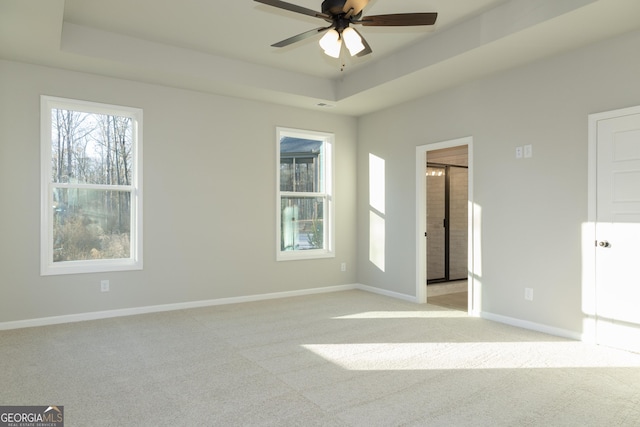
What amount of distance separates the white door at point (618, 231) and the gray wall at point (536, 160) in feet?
0.51

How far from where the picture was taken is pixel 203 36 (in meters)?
4.18

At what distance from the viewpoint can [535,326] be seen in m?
4.11

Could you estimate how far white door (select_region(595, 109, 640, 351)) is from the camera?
11.2 ft

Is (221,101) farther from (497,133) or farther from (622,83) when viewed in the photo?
(622,83)

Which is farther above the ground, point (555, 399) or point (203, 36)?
point (203, 36)

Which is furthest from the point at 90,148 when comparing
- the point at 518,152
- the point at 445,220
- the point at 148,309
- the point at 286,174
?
the point at 445,220

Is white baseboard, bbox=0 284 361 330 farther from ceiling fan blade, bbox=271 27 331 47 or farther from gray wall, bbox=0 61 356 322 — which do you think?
ceiling fan blade, bbox=271 27 331 47

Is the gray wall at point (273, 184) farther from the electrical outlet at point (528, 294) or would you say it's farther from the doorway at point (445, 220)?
the doorway at point (445, 220)

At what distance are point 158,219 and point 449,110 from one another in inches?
144

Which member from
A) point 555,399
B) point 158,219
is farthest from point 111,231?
point 555,399

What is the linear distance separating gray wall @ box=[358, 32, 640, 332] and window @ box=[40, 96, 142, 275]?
3597 millimetres

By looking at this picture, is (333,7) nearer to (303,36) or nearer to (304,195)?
(303,36)

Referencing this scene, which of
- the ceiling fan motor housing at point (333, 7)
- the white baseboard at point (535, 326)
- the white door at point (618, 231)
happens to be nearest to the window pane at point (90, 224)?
the ceiling fan motor housing at point (333, 7)

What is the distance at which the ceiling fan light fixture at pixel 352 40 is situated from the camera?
8.96 feet
